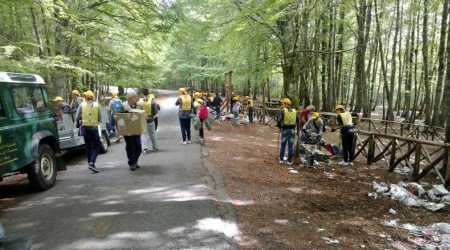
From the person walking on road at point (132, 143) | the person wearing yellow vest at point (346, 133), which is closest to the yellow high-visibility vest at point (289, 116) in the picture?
the person wearing yellow vest at point (346, 133)

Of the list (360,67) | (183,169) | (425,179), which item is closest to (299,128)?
(425,179)

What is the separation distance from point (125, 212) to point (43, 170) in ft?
9.10

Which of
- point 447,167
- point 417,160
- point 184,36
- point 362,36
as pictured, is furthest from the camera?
point 362,36

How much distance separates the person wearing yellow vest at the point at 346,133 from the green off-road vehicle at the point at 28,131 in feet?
28.9

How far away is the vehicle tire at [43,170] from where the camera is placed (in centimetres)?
702

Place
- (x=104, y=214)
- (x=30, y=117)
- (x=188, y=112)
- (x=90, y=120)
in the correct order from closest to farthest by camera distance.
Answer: (x=104, y=214), (x=30, y=117), (x=90, y=120), (x=188, y=112)

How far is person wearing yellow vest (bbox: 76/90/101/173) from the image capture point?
8.34 meters

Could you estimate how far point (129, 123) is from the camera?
27.0 ft

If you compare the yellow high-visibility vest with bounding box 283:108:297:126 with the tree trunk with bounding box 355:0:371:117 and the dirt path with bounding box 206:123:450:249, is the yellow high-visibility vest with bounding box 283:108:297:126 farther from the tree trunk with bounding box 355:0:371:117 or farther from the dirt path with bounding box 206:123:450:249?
the tree trunk with bounding box 355:0:371:117

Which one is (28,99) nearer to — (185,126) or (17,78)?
(17,78)

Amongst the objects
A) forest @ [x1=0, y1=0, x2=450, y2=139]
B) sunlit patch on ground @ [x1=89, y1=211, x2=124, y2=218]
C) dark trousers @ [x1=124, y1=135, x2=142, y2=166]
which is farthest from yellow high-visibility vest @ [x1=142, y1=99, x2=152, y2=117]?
sunlit patch on ground @ [x1=89, y1=211, x2=124, y2=218]

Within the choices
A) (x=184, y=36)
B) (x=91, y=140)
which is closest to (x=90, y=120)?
(x=91, y=140)

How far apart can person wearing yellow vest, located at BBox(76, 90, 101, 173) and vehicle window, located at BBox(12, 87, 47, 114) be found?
0.82 meters

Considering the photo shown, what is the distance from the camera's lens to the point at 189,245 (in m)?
4.64
